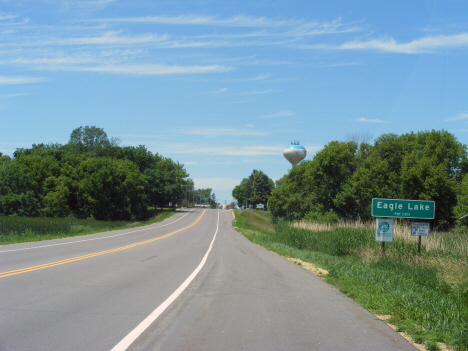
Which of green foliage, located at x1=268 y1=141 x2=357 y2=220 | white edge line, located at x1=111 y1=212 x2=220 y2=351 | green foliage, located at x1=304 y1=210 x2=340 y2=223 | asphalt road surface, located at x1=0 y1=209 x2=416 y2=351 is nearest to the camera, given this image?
white edge line, located at x1=111 y1=212 x2=220 y2=351

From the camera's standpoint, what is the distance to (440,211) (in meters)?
48.2

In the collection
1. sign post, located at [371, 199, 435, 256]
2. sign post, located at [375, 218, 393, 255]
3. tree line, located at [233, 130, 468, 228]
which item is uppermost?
tree line, located at [233, 130, 468, 228]

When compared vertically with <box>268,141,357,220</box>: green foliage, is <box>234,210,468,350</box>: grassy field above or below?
below

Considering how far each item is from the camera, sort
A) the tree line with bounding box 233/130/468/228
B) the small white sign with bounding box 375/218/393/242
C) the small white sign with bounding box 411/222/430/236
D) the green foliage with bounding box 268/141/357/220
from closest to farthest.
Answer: the small white sign with bounding box 411/222/430/236
the small white sign with bounding box 375/218/393/242
the tree line with bounding box 233/130/468/228
the green foliage with bounding box 268/141/357/220

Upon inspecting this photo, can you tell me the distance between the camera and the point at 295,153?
77312 mm

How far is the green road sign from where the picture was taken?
1628 cm

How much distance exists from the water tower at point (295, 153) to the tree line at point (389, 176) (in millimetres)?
6824

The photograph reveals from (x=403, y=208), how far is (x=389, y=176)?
4022cm

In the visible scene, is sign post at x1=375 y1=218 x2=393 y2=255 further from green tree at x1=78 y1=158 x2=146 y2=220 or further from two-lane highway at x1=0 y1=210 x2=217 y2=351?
green tree at x1=78 y1=158 x2=146 y2=220

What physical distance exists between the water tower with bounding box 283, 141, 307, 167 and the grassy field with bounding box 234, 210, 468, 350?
5323cm

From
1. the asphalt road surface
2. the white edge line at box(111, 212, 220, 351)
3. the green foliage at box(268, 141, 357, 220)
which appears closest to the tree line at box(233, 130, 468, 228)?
the green foliage at box(268, 141, 357, 220)

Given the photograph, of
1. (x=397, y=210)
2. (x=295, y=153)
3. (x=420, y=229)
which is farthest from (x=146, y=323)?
(x=295, y=153)

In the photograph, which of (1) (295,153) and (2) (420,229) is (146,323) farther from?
(1) (295,153)

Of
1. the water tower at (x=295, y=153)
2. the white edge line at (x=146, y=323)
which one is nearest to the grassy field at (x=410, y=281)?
the white edge line at (x=146, y=323)
